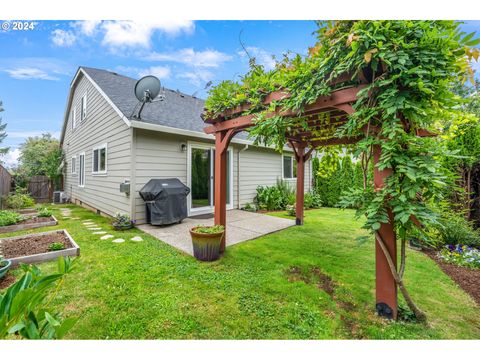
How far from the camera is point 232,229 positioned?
5.24 m

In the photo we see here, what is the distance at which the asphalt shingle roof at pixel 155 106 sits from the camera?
19.7 feet

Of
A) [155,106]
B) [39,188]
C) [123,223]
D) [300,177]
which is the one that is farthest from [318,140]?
[39,188]

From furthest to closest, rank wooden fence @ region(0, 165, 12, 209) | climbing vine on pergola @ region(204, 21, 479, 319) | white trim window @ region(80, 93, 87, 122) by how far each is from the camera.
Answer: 1. white trim window @ region(80, 93, 87, 122)
2. wooden fence @ region(0, 165, 12, 209)
3. climbing vine on pergola @ region(204, 21, 479, 319)

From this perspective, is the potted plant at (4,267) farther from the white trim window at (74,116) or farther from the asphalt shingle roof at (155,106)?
the white trim window at (74,116)

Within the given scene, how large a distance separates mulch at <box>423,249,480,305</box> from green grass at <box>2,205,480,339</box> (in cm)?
10

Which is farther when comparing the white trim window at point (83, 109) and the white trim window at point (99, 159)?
the white trim window at point (83, 109)

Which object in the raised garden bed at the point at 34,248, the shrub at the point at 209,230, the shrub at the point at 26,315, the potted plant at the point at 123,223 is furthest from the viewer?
the potted plant at the point at 123,223

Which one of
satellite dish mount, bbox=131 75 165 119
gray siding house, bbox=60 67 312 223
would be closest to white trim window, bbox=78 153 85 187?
gray siding house, bbox=60 67 312 223

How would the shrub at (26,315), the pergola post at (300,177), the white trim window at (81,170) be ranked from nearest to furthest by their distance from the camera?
the shrub at (26,315) → the pergola post at (300,177) → the white trim window at (81,170)

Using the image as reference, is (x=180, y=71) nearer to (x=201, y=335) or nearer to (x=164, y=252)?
(x=164, y=252)

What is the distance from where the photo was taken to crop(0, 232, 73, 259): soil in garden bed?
11.4 ft

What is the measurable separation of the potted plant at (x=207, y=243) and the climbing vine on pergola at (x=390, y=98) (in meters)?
1.93

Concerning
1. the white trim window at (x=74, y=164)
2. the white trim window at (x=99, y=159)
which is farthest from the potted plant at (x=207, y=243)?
the white trim window at (x=74, y=164)

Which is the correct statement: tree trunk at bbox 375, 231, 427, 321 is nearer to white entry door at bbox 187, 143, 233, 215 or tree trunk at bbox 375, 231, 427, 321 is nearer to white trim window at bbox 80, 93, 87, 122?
white entry door at bbox 187, 143, 233, 215
